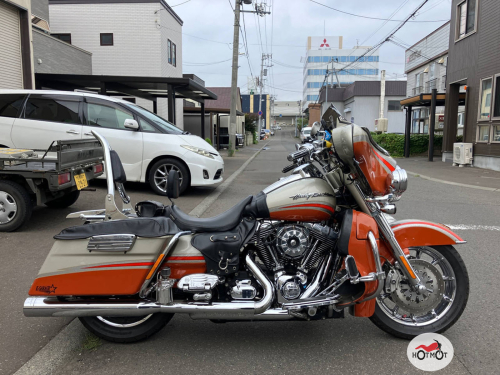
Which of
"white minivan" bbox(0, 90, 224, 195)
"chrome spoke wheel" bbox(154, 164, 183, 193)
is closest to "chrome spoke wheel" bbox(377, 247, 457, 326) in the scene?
"white minivan" bbox(0, 90, 224, 195)

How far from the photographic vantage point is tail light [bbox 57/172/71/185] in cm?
520

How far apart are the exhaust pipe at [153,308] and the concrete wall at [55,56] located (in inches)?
627

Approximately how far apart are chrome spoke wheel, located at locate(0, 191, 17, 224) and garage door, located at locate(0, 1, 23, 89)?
7.15m

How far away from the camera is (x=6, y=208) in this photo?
18.1 feet

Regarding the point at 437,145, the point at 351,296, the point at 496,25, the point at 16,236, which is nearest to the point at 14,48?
the point at 16,236

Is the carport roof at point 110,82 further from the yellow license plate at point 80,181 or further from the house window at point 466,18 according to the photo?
the house window at point 466,18

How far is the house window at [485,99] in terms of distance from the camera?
15922 mm

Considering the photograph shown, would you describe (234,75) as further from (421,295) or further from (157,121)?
(421,295)

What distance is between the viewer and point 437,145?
22.1 m

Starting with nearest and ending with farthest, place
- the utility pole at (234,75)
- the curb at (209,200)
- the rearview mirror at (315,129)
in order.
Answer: the rearview mirror at (315,129) → the curb at (209,200) → the utility pole at (234,75)

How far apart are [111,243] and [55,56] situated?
17848mm

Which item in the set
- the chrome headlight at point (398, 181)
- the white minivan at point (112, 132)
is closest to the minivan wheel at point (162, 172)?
the white minivan at point (112, 132)

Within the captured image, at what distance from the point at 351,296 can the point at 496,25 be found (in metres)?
16.7

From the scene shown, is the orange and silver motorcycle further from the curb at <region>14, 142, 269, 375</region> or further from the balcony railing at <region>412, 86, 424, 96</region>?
the balcony railing at <region>412, 86, 424, 96</region>
